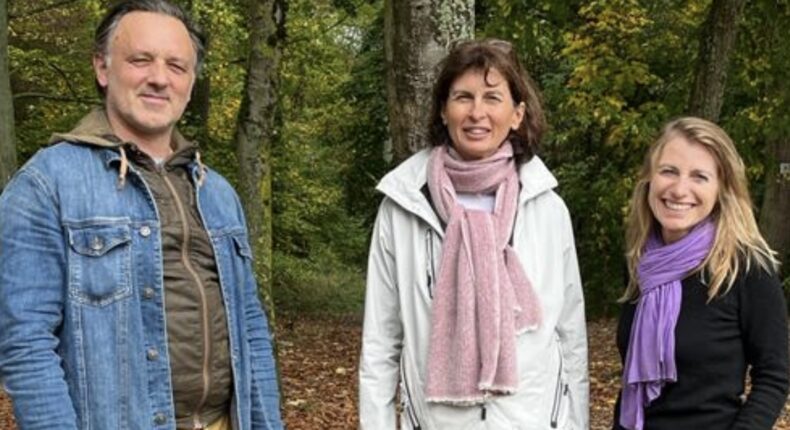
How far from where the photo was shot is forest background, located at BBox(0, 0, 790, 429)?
735cm

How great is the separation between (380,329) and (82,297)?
1.10m

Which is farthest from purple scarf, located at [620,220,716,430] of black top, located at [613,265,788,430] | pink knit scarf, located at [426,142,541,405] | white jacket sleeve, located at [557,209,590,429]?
pink knit scarf, located at [426,142,541,405]

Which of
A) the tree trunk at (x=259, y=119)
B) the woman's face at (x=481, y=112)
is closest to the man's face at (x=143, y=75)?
the woman's face at (x=481, y=112)

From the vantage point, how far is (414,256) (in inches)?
124

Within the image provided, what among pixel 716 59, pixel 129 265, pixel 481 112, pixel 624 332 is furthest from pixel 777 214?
pixel 129 265

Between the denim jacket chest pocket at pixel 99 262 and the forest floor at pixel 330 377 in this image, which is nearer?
the denim jacket chest pocket at pixel 99 262

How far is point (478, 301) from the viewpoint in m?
3.07

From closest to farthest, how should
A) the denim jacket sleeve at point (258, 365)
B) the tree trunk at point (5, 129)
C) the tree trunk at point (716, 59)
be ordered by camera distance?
the denim jacket sleeve at point (258, 365) < the tree trunk at point (716, 59) < the tree trunk at point (5, 129)

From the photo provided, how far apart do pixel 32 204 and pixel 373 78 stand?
49.3 feet

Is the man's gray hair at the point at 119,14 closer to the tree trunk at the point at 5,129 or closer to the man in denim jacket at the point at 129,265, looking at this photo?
the man in denim jacket at the point at 129,265

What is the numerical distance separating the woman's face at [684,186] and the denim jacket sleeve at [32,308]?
6.60 feet

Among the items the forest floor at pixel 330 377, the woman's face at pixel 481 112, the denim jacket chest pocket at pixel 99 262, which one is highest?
the woman's face at pixel 481 112

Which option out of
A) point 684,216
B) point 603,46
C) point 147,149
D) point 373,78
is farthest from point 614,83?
point 147,149

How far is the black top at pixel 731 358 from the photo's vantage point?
9.85 feet
